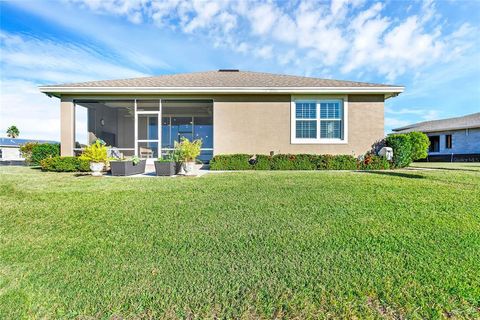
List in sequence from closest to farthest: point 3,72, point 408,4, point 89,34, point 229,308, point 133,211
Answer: point 229,308
point 133,211
point 408,4
point 3,72
point 89,34

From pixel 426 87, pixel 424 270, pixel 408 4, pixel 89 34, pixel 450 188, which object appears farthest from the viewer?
pixel 426 87

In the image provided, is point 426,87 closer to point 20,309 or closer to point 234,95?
point 234,95

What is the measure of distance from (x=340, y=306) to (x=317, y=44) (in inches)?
Answer: 588

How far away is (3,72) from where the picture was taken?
11836 mm

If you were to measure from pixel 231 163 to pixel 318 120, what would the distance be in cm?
498

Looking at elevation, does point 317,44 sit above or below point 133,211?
above

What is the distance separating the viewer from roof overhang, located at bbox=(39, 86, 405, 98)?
1180cm

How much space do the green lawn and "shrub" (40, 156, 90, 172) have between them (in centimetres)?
451

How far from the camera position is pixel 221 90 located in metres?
12.0

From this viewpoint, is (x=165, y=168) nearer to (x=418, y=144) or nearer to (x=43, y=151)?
(x=43, y=151)

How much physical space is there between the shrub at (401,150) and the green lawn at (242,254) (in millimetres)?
5565

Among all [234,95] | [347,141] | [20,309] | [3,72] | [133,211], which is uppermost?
[3,72]

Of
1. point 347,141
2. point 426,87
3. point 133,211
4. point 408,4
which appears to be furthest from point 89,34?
point 426,87

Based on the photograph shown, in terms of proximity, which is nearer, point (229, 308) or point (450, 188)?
point (229, 308)
